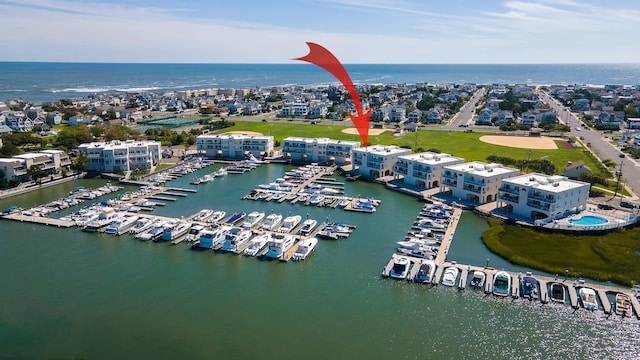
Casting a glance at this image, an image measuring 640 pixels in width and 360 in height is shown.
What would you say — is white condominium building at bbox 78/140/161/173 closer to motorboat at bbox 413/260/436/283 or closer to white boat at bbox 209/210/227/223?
white boat at bbox 209/210/227/223

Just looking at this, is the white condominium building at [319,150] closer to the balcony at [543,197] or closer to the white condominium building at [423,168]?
the white condominium building at [423,168]

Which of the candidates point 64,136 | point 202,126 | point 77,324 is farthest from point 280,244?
point 202,126

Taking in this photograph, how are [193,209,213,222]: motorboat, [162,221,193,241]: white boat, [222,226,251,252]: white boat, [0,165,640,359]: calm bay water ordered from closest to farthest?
[0,165,640,359]: calm bay water < [222,226,251,252]: white boat < [162,221,193,241]: white boat < [193,209,213,222]: motorboat

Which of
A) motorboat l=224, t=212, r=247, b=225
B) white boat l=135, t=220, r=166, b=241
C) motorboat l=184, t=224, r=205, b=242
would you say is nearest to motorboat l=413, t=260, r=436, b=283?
motorboat l=224, t=212, r=247, b=225

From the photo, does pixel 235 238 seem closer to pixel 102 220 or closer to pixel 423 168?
pixel 102 220

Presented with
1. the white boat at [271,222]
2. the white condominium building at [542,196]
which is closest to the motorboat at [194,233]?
the white boat at [271,222]

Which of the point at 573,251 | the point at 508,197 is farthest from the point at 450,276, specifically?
the point at 508,197
